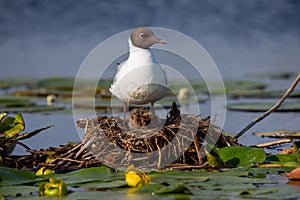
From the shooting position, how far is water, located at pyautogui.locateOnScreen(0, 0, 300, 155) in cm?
1653

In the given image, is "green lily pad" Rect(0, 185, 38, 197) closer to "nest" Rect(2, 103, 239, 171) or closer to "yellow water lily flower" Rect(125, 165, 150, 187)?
"yellow water lily flower" Rect(125, 165, 150, 187)

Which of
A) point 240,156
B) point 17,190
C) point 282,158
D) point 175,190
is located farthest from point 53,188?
point 282,158

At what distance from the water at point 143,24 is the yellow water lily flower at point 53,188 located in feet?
32.9

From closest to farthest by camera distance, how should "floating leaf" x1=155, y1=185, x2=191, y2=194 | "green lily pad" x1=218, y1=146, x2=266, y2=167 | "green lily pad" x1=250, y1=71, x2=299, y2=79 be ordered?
"floating leaf" x1=155, y1=185, x2=191, y2=194 → "green lily pad" x1=218, y1=146, x2=266, y2=167 → "green lily pad" x1=250, y1=71, x2=299, y2=79

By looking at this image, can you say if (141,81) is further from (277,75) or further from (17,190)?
(277,75)

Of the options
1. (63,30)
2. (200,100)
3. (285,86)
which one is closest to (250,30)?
(63,30)

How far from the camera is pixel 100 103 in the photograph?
437 inches

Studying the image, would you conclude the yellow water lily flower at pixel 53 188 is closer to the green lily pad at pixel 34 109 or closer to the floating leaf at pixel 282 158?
the floating leaf at pixel 282 158

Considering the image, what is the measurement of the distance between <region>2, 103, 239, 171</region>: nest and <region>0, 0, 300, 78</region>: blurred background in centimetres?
956

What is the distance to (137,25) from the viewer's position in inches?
731

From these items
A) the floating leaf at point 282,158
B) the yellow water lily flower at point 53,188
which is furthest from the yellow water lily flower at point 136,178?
the floating leaf at point 282,158

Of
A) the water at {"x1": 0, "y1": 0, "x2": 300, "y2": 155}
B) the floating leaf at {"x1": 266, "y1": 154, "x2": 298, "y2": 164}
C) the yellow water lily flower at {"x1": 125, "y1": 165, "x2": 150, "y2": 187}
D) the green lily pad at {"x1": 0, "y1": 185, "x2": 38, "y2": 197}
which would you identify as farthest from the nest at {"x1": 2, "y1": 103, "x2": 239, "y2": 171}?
the water at {"x1": 0, "y1": 0, "x2": 300, "y2": 155}

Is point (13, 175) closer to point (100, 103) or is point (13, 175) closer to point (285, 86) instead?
point (100, 103)

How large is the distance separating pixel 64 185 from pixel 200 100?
574 centimetres
